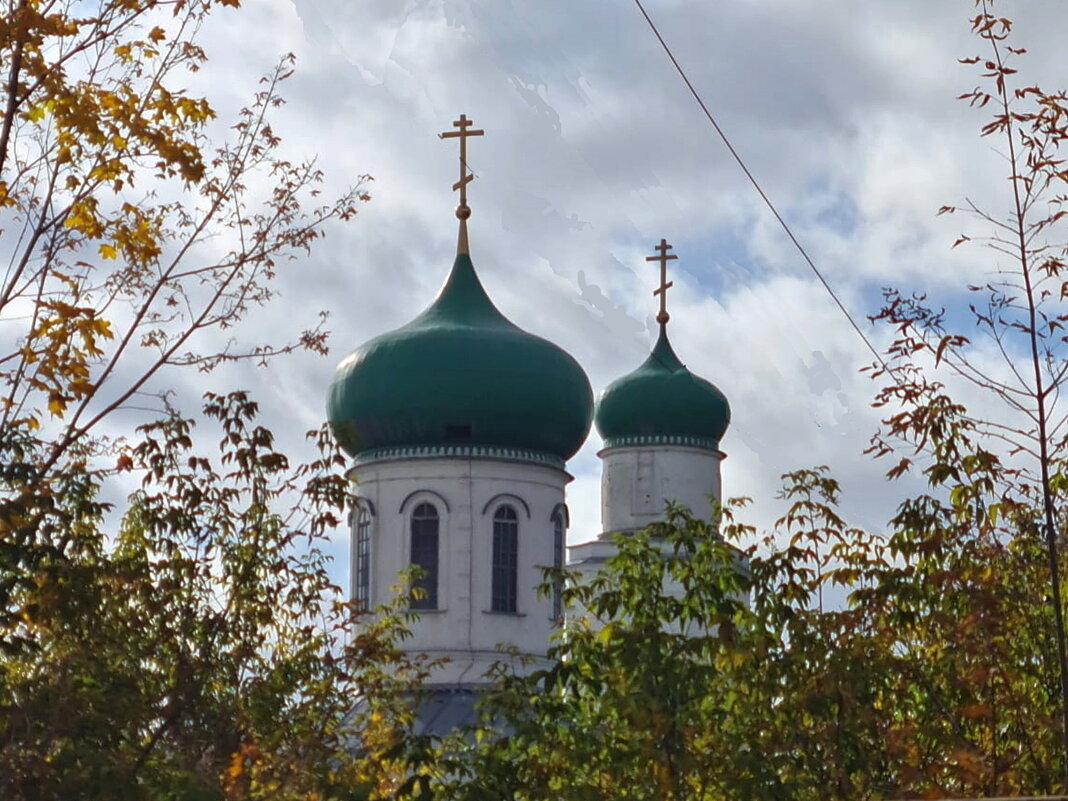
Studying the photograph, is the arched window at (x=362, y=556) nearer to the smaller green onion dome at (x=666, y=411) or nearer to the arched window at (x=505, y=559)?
the arched window at (x=505, y=559)

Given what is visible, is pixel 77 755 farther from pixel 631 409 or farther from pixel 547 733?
pixel 631 409

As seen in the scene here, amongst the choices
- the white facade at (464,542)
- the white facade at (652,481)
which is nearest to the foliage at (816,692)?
the white facade at (464,542)

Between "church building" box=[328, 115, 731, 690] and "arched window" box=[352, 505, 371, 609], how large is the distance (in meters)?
0.02

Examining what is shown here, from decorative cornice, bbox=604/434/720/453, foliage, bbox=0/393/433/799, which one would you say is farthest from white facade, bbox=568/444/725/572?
foliage, bbox=0/393/433/799

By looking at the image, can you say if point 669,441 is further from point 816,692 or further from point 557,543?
point 816,692

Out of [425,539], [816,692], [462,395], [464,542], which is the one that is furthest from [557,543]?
[816,692]

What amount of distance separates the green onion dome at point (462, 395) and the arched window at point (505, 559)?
81 centimetres

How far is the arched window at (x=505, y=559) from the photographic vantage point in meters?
27.7

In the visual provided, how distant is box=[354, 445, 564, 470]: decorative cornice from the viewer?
91.6 feet

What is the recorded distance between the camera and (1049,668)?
33.3ft

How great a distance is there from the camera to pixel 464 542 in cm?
2761

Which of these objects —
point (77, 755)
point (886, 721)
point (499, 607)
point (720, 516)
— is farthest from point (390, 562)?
point (77, 755)

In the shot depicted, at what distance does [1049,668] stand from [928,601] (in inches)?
25.4

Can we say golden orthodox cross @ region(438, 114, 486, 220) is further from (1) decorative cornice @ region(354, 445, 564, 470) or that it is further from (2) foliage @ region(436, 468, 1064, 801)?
(2) foliage @ region(436, 468, 1064, 801)
